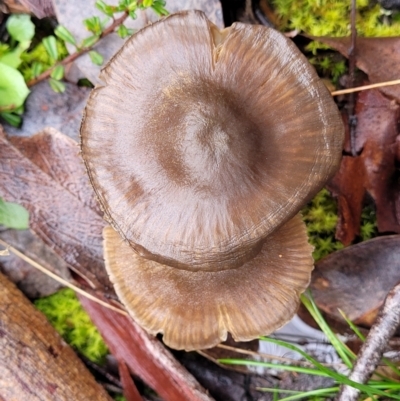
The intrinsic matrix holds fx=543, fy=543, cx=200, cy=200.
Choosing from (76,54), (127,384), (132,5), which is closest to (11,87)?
(76,54)

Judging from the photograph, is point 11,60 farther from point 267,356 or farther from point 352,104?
point 267,356

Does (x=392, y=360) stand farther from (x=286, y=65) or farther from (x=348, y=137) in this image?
(x=286, y=65)

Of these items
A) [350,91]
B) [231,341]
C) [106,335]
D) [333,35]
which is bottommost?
[231,341]

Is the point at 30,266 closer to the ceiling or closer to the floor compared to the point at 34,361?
closer to the ceiling

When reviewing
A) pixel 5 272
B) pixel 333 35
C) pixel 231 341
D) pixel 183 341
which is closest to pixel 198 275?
pixel 183 341

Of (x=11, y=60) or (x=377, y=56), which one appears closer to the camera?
(x=377, y=56)

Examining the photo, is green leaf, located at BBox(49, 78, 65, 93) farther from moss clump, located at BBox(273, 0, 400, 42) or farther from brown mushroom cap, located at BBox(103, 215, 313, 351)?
moss clump, located at BBox(273, 0, 400, 42)

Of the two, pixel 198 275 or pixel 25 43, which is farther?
pixel 25 43
